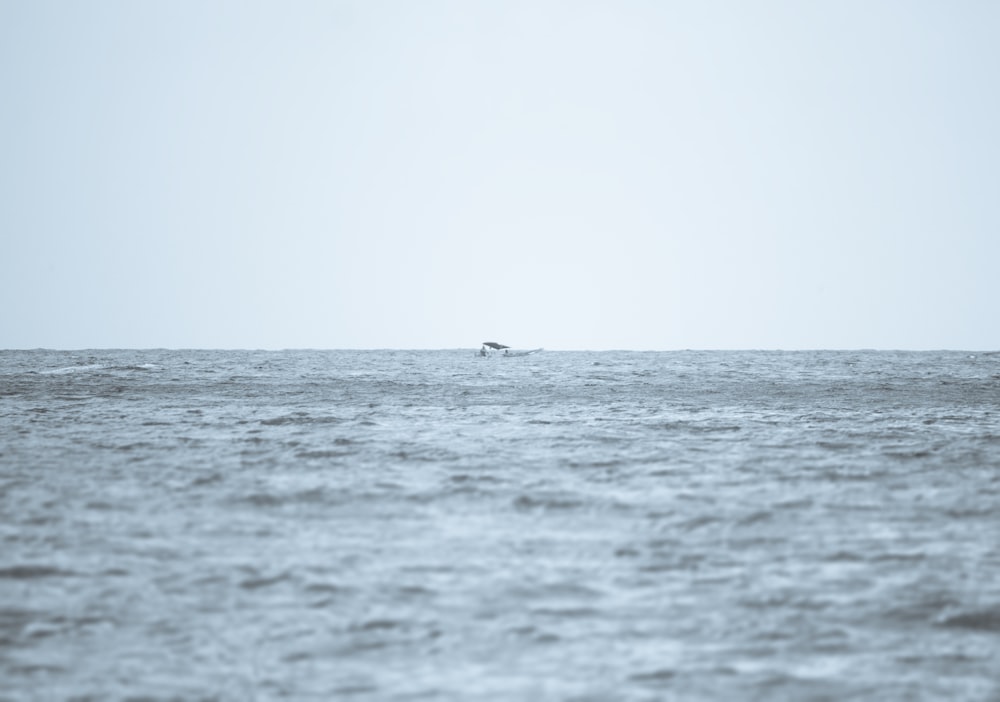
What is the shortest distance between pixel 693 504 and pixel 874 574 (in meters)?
4.54

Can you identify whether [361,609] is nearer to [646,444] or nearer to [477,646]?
[477,646]

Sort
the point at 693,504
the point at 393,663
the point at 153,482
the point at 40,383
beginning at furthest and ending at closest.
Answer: the point at 40,383
the point at 153,482
the point at 693,504
the point at 393,663

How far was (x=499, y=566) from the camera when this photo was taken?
38.6 feet

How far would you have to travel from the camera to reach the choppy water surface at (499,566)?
8.45 metres

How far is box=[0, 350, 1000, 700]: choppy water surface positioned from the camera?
8.45 m

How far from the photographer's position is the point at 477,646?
29.8ft

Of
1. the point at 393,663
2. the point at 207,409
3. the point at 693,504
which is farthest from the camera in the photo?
the point at 207,409

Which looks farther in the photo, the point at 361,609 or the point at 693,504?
the point at 693,504

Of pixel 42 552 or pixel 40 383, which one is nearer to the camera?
pixel 42 552

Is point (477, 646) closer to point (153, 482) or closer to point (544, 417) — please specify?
point (153, 482)

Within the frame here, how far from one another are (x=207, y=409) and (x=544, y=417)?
40.3 ft

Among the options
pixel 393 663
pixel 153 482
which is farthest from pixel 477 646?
pixel 153 482

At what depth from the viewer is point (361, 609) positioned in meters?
10.1

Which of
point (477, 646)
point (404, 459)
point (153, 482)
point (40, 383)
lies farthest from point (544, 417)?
point (40, 383)
